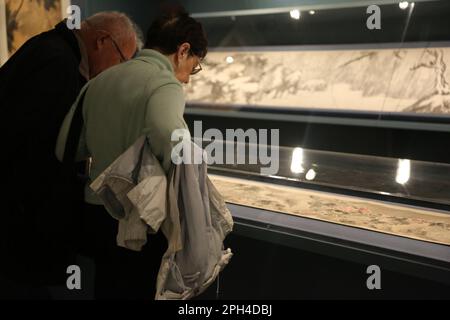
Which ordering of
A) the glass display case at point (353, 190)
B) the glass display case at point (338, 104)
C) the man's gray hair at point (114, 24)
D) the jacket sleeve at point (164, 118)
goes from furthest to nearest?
the glass display case at point (338, 104), the glass display case at point (353, 190), the man's gray hair at point (114, 24), the jacket sleeve at point (164, 118)

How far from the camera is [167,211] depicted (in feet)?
4.91

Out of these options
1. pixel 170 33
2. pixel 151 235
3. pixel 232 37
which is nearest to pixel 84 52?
pixel 170 33

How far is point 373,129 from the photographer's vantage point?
10.2 feet

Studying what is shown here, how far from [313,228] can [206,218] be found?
2.11 ft

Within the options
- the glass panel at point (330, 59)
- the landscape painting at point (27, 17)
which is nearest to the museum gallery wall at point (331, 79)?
the glass panel at point (330, 59)

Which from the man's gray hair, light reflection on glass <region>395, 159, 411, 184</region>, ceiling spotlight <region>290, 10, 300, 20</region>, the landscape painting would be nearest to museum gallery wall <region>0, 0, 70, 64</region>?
the landscape painting

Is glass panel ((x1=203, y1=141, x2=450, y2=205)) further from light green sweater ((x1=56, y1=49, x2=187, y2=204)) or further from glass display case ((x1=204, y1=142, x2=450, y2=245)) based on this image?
light green sweater ((x1=56, y1=49, x2=187, y2=204))

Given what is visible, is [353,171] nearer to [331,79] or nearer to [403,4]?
[331,79]

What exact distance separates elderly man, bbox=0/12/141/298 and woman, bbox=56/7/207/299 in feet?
0.30

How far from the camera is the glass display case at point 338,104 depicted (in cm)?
238

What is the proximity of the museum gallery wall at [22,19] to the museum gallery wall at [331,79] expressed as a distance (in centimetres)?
119

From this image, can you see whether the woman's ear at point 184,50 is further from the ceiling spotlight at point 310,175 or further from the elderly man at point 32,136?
the ceiling spotlight at point 310,175

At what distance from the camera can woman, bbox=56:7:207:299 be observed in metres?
1.46
